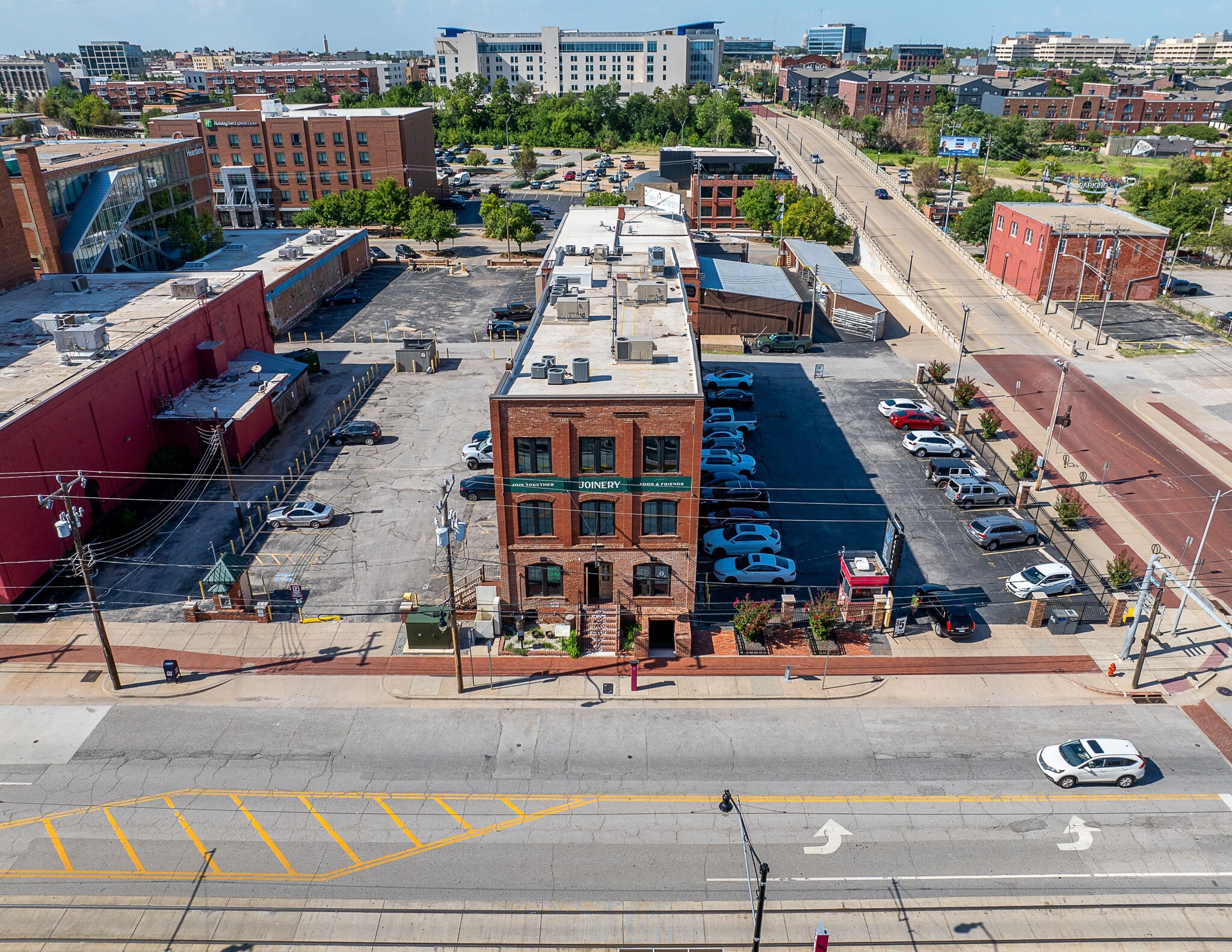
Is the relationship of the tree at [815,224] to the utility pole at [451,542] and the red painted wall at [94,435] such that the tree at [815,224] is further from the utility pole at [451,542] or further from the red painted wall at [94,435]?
the utility pole at [451,542]

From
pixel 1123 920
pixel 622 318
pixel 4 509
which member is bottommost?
pixel 1123 920

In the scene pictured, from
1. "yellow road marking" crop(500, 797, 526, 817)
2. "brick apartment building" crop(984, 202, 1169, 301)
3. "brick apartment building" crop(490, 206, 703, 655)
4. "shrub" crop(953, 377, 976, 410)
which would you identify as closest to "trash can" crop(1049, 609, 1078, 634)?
"brick apartment building" crop(490, 206, 703, 655)

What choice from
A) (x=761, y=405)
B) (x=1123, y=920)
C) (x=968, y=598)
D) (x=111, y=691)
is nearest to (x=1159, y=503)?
(x=968, y=598)

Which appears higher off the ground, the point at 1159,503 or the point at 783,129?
the point at 783,129

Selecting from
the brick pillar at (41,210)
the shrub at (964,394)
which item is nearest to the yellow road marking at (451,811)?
the shrub at (964,394)

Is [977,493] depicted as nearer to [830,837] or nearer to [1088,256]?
[830,837]

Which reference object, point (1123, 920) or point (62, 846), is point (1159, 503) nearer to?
point (1123, 920)
